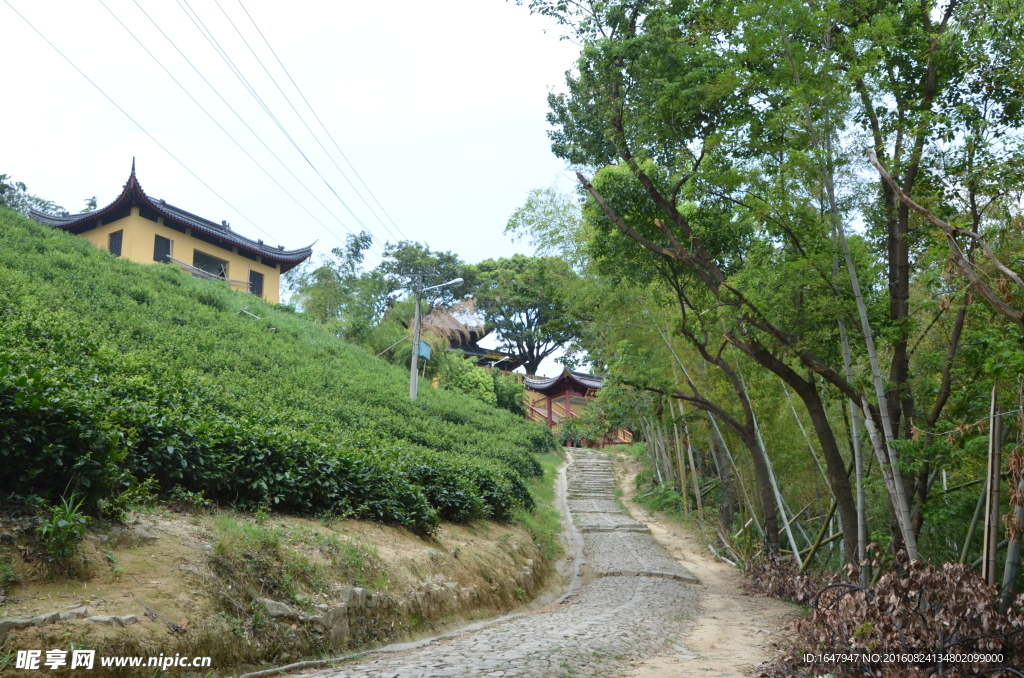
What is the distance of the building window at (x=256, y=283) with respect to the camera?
25.1m

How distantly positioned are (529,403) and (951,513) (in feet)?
77.8

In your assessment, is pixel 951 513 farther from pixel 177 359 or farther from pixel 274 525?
pixel 177 359

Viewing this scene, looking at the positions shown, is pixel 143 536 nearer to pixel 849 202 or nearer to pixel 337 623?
pixel 337 623

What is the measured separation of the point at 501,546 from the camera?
27.6ft

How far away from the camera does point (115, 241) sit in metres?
21.3

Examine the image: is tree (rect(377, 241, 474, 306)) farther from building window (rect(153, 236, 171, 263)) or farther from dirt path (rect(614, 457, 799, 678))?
dirt path (rect(614, 457, 799, 678))

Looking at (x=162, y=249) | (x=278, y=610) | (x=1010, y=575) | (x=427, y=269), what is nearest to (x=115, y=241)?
(x=162, y=249)

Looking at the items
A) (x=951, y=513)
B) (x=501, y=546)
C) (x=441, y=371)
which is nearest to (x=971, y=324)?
(x=951, y=513)

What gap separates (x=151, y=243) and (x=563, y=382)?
48.9ft

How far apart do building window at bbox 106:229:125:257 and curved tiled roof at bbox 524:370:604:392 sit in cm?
1500

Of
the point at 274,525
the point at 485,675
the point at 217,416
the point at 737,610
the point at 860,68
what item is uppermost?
the point at 860,68

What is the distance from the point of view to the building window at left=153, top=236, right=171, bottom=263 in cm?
2153

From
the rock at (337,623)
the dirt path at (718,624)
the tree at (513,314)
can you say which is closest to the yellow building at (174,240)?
the tree at (513,314)

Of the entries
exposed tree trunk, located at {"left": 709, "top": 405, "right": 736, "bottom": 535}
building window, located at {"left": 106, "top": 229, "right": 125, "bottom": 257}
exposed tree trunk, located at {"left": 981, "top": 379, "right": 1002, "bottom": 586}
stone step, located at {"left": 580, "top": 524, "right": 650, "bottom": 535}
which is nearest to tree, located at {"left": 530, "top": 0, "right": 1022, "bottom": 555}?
exposed tree trunk, located at {"left": 981, "top": 379, "right": 1002, "bottom": 586}
